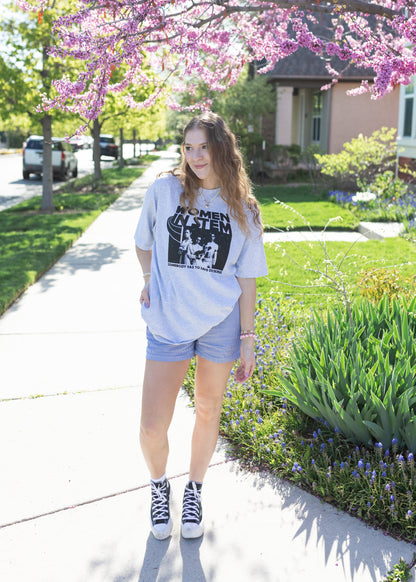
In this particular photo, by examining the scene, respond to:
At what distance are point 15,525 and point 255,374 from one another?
2.12 meters

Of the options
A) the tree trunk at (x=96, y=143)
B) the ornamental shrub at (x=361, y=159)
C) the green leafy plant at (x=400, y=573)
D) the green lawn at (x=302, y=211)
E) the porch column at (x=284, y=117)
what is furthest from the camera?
the porch column at (x=284, y=117)

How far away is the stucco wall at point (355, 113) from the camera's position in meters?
20.8

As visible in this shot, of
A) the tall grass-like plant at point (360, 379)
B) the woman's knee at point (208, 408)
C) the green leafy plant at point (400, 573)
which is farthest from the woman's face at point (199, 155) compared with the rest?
the green leafy plant at point (400, 573)

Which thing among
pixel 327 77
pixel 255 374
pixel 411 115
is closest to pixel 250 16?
pixel 255 374

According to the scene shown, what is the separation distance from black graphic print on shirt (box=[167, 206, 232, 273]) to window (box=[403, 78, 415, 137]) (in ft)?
43.2

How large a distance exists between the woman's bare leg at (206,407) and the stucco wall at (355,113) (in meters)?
19.3

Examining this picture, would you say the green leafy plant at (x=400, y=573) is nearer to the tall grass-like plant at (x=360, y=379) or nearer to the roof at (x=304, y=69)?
the tall grass-like plant at (x=360, y=379)

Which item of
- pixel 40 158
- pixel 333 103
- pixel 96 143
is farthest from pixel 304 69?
pixel 40 158

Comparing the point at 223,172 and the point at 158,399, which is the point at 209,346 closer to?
the point at 158,399

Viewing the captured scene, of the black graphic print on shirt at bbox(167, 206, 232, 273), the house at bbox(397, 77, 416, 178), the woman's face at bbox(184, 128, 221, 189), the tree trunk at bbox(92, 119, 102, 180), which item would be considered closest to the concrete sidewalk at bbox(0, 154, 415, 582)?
the black graphic print on shirt at bbox(167, 206, 232, 273)

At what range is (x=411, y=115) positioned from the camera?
14.9m

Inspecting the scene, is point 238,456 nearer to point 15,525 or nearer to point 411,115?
point 15,525

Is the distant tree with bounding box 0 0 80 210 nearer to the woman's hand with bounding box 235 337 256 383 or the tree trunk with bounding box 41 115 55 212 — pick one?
the tree trunk with bounding box 41 115 55 212

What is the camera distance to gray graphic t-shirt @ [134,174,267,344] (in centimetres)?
272
